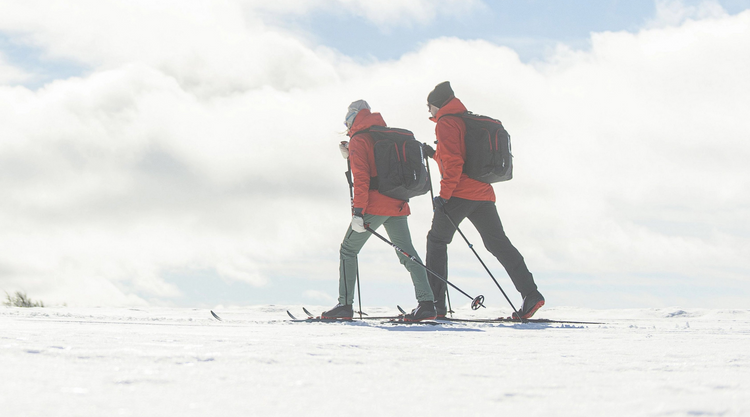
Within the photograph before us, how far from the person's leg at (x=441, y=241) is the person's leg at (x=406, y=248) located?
241 mm

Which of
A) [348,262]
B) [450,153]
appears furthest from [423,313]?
[450,153]

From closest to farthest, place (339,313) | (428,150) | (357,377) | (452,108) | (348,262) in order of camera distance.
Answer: (357,377) → (452,108) → (339,313) → (348,262) → (428,150)

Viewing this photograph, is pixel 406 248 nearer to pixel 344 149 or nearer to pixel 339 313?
pixel 339 313

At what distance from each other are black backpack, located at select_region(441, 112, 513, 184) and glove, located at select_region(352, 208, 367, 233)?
1095mm

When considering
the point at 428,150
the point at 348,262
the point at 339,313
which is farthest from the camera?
the point at 428,150

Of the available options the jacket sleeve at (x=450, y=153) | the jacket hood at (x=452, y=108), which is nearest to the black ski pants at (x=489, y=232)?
the jacket sleeve at (x=450, y=153)

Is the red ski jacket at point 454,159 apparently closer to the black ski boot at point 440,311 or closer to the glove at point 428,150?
the glove at point 428,150

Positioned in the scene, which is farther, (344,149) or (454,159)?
(344,149)

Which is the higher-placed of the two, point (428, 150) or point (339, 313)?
point (428, 150)

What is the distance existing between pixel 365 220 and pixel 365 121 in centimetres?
97

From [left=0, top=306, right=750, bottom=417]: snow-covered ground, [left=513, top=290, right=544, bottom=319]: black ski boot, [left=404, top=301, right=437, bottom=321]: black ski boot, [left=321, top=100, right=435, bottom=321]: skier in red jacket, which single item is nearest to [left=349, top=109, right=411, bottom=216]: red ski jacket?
[left=321, top=100, right=435, bottom=321]: skier in red jacket

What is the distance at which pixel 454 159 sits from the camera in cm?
557

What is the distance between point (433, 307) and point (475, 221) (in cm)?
93

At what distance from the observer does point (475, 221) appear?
5.83 m
